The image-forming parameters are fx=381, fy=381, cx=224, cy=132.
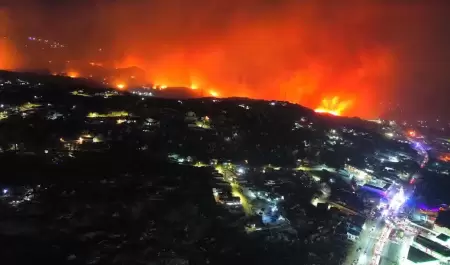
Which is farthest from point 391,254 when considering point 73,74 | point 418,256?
point 73,74

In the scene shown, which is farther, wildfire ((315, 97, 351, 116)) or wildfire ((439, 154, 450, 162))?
wildfire ((315, 97, 351, 116))

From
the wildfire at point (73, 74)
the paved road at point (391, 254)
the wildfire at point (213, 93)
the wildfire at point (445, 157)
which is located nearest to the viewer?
the paved road at point (391, 254)

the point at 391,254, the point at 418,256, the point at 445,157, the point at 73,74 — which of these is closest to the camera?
the point at 391,254

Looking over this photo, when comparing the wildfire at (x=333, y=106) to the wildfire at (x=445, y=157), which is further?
the wildfire at (x=333, y=106)

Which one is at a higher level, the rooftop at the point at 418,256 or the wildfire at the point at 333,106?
the wildfire at the point at 333,106

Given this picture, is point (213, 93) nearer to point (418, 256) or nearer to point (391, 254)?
→ point (391, 254)

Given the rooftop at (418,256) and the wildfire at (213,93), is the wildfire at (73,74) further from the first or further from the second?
the rooftop at (418,256)

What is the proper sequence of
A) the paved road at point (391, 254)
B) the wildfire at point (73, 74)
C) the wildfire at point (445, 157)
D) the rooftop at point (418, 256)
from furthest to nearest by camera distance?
1. the wildfire at point (73, 74)
2. the wildfire at point (445, 157)
3. the rooftop at point (418, 256)
4. the paved road at point (391, 254)

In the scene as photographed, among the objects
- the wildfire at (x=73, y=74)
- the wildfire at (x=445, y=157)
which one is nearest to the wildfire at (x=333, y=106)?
the wildfire at (x=445, y=157)

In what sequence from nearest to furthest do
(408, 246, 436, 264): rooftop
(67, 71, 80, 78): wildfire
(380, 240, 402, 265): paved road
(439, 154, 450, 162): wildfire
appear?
1. (380, 240, 402, 265): paved road
2. (408, 246, 436, 264): rooftop
3. (439, 154, 450, 162): wildfire
4. (67, 71, 80, 78): wildfire

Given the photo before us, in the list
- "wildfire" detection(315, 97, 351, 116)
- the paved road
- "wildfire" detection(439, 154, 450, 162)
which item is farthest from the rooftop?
"wildfire" detection(315, 97, 351, 116)

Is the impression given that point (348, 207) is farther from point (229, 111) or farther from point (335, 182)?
point (229, 111)

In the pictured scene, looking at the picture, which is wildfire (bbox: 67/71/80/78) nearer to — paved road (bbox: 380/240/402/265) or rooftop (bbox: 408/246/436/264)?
paved road (bbox: 380/240/402/265)
